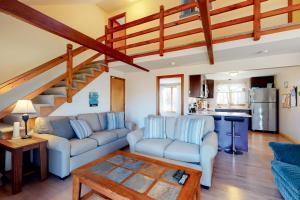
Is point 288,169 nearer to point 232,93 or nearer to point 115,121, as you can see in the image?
point 115,121

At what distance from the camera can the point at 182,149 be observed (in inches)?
94.0

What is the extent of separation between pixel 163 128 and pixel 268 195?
1.83m

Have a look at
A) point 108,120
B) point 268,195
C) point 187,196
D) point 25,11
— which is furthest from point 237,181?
point 25,11

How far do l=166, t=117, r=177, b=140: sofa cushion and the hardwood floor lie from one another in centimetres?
100

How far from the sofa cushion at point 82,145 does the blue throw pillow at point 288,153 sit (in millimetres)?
2918

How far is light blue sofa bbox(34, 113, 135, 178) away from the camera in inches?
91.4

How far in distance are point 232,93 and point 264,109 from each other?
170 cm

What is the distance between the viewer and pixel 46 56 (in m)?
3.81

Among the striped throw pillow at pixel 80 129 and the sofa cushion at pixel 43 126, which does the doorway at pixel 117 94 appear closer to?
the striped throw pillow at pixel 80 129

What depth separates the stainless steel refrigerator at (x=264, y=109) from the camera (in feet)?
18.6

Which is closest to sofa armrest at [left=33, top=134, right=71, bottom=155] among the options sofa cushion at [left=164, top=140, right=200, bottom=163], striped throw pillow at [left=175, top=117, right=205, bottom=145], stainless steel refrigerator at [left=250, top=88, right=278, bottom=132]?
sofa cushion at [left=164, top=140, right=200, bottom=163]

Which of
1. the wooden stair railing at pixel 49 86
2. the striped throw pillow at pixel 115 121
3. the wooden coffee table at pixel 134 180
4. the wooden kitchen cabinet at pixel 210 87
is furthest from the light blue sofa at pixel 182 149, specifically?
the wooden kitchen cabinet at pixel 210 87

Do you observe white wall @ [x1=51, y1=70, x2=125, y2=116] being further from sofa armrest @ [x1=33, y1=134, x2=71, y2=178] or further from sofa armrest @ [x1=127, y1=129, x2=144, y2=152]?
sofa armrest @ [x1=127, y1=129, x2=144, y2=152]

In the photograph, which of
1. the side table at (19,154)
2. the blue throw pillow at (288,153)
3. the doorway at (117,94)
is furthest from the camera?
the doorway at (117,94)
